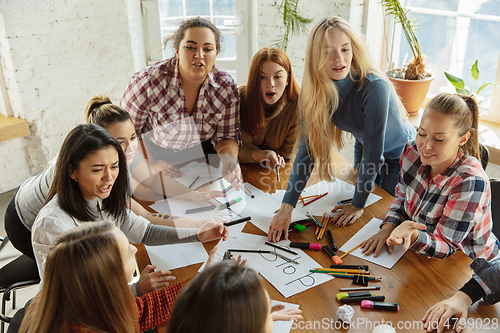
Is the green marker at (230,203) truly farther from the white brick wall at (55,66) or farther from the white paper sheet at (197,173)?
the white brick wall at (55,66)

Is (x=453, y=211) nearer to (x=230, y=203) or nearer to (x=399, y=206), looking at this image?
(x=399, y=206)

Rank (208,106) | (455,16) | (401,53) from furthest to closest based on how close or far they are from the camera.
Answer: (401,53) < (455,16) < (208,106)

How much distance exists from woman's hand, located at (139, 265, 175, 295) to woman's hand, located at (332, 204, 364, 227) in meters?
0.63

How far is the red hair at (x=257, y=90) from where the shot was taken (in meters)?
1.93

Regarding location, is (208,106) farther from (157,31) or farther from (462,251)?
(157,31)

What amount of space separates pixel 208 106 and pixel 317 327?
A: 1248mm

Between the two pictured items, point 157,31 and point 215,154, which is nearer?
point 215,154

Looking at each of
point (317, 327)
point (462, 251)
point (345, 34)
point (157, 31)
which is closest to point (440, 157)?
point (462, 251)

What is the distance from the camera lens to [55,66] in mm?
2820

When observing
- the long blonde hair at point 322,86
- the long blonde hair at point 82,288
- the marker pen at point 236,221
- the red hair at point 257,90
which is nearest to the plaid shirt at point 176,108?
the red hair at point 257,90

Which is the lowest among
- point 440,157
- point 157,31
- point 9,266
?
point 9,266

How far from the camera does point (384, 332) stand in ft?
3.34

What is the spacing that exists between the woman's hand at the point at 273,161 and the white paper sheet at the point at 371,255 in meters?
0.56

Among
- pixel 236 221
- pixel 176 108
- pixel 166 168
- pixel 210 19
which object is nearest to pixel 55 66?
pixel 210 19
